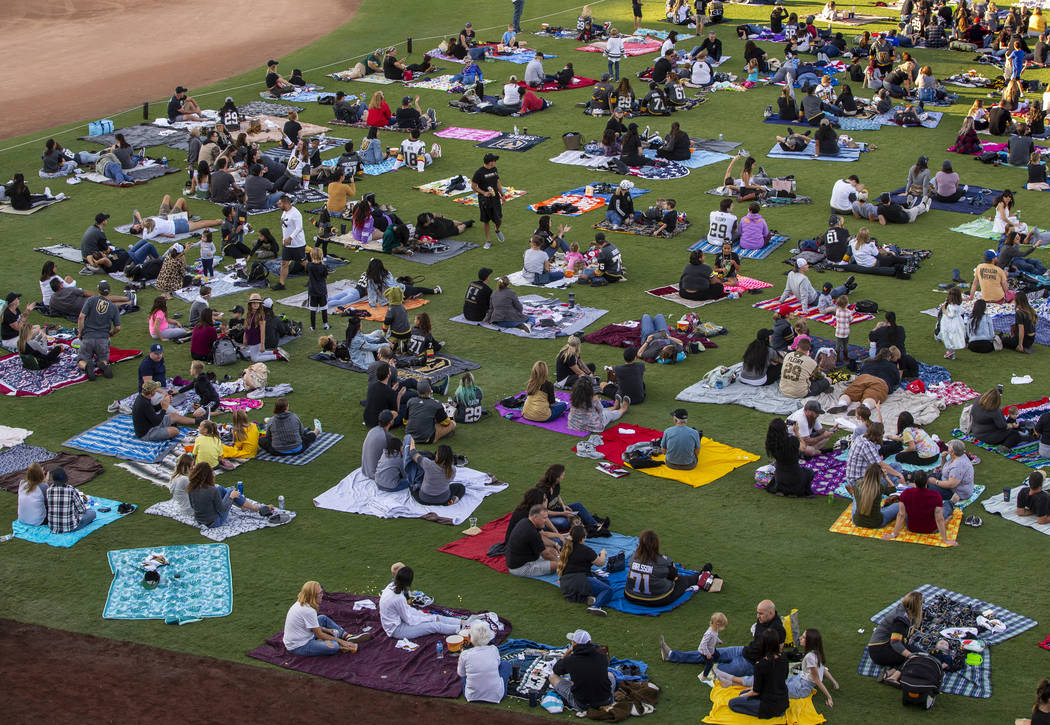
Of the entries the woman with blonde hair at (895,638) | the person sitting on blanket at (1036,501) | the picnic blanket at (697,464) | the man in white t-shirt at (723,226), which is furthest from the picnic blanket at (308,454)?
the man in white t-shirt at (723,226)

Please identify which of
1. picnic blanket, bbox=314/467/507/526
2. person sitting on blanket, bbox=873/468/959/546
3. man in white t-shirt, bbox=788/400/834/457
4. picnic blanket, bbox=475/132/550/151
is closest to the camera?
person sitting on blanket, bbox=873/468/959/546

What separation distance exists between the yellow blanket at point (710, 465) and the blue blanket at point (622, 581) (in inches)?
81.5

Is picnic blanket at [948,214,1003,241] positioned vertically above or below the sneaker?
above

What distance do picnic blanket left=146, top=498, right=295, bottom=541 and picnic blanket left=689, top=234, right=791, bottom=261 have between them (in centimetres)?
1377

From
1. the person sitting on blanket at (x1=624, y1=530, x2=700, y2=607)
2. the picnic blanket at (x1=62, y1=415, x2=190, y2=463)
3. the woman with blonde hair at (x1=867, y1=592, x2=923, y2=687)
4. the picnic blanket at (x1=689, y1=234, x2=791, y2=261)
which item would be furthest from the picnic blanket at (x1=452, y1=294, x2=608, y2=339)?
the woman with blonde hair at (x1=867, y1=592, x2=923, y2=687)

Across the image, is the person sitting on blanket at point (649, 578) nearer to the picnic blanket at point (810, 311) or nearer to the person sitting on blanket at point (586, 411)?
the person sitting on blanket at point (586, 411)

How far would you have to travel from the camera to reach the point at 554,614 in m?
15.6

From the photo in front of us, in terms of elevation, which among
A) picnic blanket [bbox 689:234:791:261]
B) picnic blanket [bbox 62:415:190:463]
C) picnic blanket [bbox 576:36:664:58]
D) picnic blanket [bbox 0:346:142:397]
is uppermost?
picnic blanket [bbox 576:36:664:58]

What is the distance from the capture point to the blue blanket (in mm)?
15688

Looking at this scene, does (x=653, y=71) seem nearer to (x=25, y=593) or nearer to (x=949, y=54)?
(x=949, y=54)

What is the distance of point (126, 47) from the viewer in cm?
5097

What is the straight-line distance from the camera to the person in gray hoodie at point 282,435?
784 inches

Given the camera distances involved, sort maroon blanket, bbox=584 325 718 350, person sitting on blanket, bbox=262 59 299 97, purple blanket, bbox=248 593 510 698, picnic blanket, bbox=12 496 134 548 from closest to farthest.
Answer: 1. purple blanket, bbox=248 593 510 698
2. picnic blanket, bbox=12 496 134 548
3. maroon blanket, bbox=584 325 718 350
4. person sitting on blanket, bbox=262 59 299 97

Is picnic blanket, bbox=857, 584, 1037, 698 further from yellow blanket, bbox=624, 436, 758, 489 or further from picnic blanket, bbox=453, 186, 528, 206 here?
picnic blanket, bbox=453, 186, 528, 206
